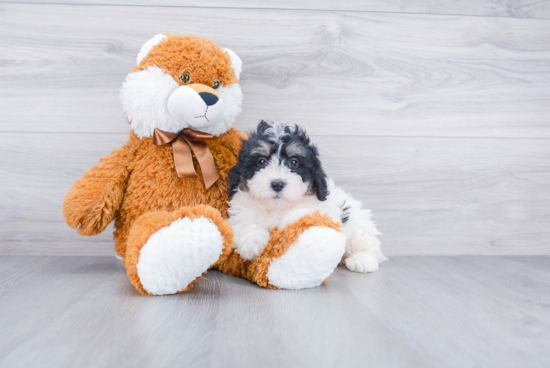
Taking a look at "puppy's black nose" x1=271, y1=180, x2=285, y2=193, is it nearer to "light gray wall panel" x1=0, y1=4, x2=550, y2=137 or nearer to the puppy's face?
the puppy's face

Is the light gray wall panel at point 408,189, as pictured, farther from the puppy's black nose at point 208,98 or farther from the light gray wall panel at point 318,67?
the puppy's black nose at point 208,98

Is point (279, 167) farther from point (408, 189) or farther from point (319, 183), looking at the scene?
point (408, 189)

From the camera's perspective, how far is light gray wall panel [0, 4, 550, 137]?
1314 mm

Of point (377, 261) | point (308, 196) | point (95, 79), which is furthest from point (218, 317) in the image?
point (95, 79)

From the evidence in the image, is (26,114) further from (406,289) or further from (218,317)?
(406,289)

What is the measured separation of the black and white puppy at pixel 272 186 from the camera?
3.23 feet

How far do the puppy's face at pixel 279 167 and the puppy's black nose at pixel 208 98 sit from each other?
0.13 metres

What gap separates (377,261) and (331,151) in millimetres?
405

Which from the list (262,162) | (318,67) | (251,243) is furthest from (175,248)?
(318,67)

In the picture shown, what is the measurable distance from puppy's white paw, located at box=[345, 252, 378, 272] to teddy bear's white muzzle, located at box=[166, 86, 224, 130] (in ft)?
1.88

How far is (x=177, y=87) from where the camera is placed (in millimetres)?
1051

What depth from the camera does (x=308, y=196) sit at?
1055 millimetres

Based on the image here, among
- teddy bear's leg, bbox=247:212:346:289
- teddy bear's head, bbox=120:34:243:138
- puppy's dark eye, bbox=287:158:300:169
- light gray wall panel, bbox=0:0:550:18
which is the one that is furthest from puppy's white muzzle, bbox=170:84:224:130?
light gray wall panel, bbox=0:0:550:18

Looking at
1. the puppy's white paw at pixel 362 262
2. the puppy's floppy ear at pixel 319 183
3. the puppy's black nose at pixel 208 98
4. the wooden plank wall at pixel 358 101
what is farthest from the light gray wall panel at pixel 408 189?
the puppy's black nose at pixel 208 98
